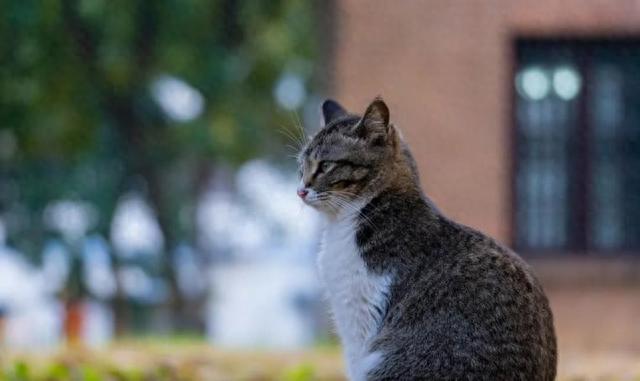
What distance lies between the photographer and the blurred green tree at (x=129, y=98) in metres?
14.1

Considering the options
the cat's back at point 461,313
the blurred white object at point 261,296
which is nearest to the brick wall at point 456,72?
the cat's back at point 461,313

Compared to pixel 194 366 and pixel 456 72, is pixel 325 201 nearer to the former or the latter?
pixel 194 366

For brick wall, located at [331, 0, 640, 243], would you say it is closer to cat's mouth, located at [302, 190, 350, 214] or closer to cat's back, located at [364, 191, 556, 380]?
cat's mouth, located at [302, 190, 350, 214]

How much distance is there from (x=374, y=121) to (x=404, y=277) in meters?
0.54

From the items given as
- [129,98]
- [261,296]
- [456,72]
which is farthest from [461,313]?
[261,296]

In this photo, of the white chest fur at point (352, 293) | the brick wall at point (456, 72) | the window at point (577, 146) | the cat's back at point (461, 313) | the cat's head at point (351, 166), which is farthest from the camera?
the window at point (577, 146)

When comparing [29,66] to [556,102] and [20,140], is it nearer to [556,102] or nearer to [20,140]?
[20,140]

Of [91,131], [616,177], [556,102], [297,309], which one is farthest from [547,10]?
[297,309]

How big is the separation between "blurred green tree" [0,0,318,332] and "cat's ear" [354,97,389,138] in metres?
9.00

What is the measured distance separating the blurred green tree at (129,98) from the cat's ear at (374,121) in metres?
9.00

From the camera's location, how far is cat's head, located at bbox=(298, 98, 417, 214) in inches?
153

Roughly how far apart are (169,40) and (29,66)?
5.82ft

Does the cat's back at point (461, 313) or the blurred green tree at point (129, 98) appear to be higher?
the blurred green tree at point (129, 98)

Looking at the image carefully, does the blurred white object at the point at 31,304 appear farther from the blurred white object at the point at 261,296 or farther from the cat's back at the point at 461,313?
the cat's back at the point at 461,313
